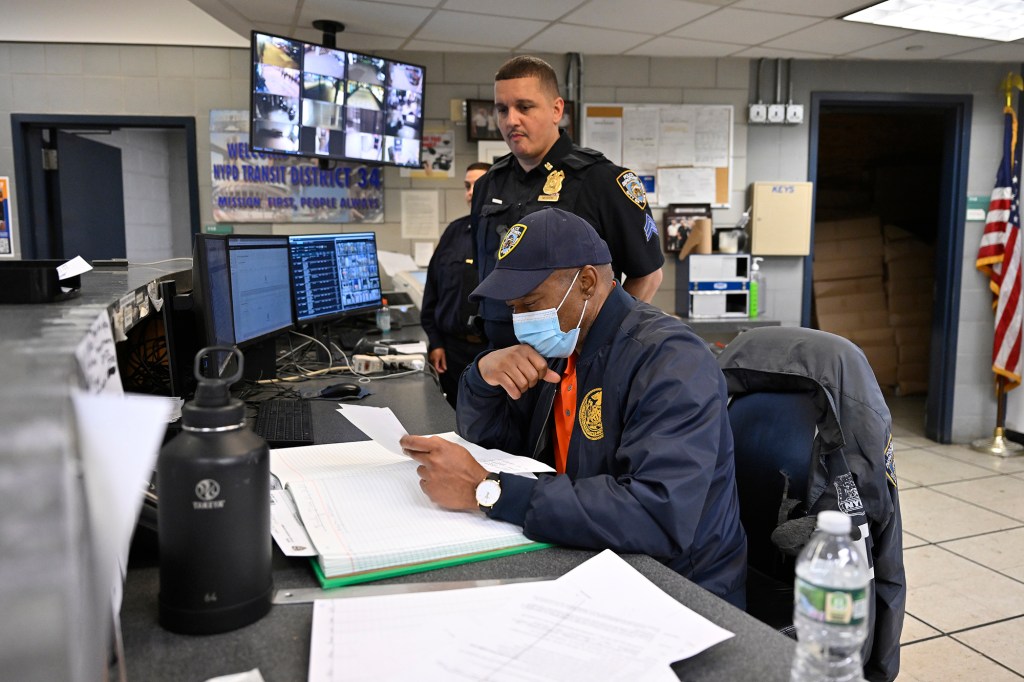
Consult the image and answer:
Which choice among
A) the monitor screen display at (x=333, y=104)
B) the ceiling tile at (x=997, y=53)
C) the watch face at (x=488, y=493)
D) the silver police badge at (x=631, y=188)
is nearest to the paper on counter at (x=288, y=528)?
the watch face at (x=488, y=493)

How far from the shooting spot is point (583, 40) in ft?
15.0

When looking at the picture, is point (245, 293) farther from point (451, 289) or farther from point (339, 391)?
point (451, 289)

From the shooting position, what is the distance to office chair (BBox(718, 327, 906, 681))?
1.42m

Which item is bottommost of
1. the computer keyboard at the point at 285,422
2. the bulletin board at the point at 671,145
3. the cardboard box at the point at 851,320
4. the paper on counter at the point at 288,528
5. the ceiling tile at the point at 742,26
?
the cardboard box at the point at 851,320

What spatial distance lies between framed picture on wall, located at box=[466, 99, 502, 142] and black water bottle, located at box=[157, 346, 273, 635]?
427cm

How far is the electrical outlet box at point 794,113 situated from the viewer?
5.16 meters

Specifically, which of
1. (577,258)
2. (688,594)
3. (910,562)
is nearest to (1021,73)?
(910,562)

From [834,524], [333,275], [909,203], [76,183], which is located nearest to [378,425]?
[834,524]

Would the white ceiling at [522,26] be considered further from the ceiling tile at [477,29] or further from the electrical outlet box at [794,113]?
the electrical outlet box at [794,113]

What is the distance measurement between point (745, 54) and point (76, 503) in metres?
5.13

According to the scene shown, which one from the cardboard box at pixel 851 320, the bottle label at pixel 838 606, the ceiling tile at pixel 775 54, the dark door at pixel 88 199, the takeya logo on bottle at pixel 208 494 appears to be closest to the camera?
the bottle label at pixel 838 606

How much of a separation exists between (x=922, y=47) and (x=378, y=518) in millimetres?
4900

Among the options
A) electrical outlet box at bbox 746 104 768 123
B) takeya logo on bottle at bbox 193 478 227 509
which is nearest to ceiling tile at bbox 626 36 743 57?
electrical outlet box at bbox 746 104 768 123

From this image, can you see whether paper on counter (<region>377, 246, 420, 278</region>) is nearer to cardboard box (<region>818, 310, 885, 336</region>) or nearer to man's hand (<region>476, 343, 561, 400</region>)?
man's hand (<region>476, 343, 561, 400</region>)
